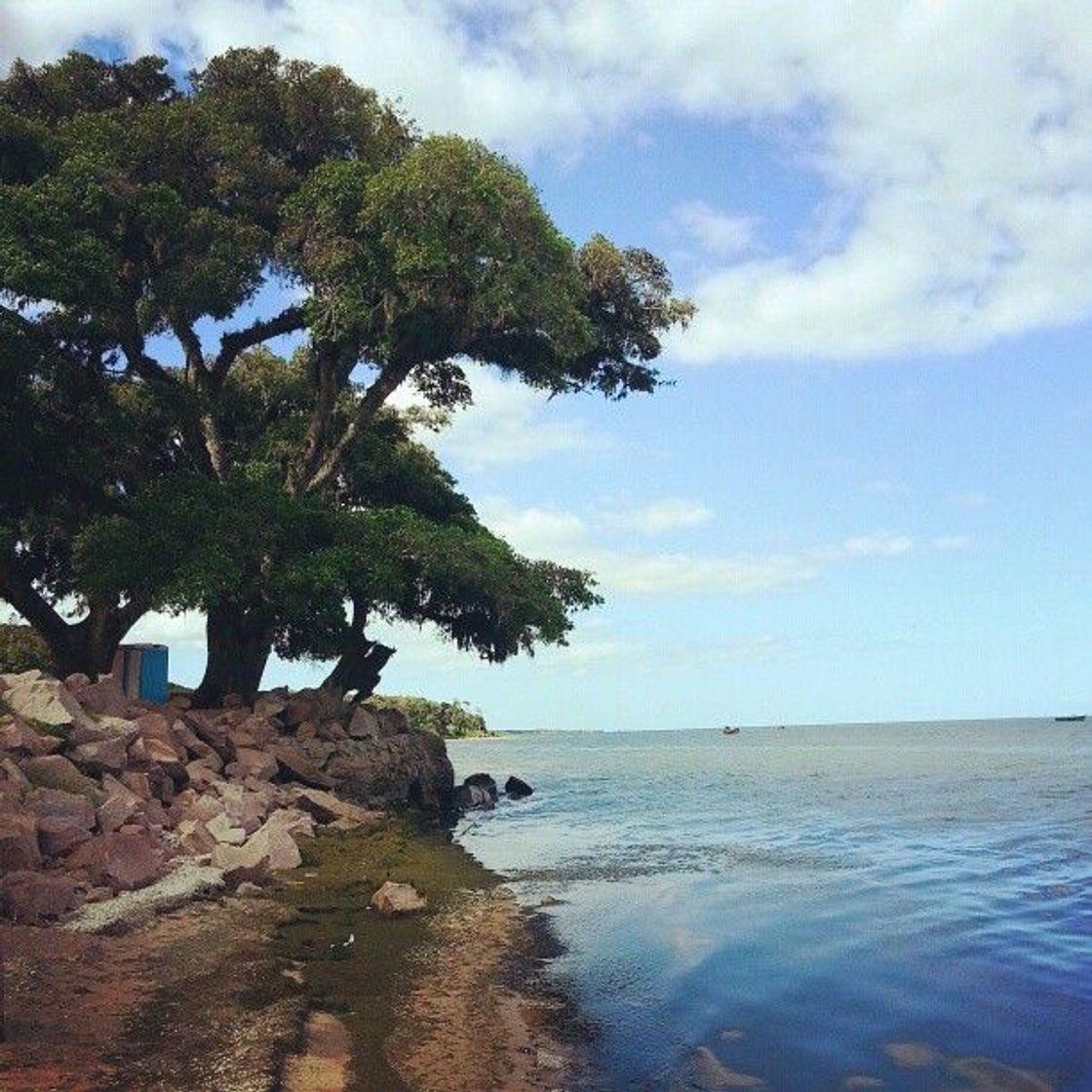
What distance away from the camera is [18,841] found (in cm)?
1011

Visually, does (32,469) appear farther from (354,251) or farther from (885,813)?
(885,813)

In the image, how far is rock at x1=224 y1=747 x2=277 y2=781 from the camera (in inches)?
784

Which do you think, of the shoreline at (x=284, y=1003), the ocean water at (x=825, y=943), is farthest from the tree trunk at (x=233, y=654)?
the shoreline at (x=284, y=1003)

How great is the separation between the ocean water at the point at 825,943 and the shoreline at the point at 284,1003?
690mm

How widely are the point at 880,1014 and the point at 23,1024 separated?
608 cm

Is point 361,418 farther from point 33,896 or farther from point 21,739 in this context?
point 33,896

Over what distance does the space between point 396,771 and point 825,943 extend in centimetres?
1783

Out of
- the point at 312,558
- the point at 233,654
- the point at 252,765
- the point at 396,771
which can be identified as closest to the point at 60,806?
the point at 252,765

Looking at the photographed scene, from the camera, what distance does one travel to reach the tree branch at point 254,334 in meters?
28.0

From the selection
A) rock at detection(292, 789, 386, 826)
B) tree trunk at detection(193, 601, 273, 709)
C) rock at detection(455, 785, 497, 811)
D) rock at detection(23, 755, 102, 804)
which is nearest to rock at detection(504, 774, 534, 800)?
rock at detection(455, 785, 497, 811)

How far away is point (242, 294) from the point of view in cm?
2612

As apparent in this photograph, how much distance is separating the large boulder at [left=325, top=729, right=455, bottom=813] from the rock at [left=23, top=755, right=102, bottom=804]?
35.0 ft

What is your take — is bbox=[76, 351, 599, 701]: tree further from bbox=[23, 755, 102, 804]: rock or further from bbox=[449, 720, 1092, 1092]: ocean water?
bbox=[23, 755, 102, 804]: rock

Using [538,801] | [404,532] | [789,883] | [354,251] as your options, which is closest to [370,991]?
[789,883]
